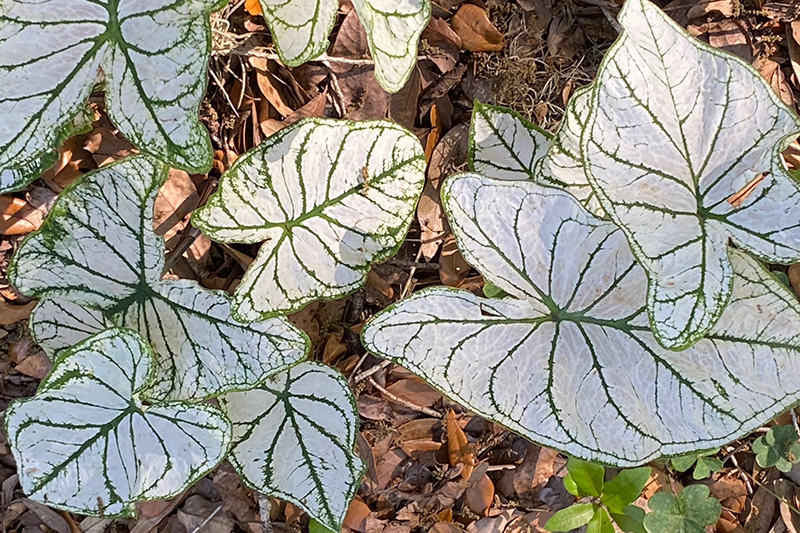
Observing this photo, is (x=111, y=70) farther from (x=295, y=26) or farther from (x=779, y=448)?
(x=779, y=448)

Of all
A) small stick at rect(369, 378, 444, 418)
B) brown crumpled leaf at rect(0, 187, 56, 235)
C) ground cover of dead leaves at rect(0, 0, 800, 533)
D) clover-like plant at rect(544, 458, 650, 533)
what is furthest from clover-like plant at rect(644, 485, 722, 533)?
brown crumpled leaf at rect(0, 187, 56, 235)

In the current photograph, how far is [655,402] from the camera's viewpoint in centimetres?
116

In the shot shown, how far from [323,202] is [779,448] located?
130 centimetres

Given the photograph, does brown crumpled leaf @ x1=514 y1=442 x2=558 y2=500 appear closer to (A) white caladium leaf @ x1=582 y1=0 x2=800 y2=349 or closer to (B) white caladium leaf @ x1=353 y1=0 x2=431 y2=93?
(A) white caladium leaf @ x1=582 y1=0 x2=800 y2=349

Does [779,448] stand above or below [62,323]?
below

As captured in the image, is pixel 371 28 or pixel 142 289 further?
pixel 142 289

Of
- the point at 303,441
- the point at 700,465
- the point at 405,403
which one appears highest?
the point at 303,441

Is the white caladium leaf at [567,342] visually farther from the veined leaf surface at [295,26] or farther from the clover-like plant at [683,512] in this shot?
the clover-like plant at [683,512]

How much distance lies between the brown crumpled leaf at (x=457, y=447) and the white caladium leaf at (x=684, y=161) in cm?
94

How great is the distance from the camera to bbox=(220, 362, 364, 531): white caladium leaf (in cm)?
138

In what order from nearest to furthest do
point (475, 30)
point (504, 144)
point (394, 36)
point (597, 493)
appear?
point (394, 36) < point (504, 144) < point (597, 493) < point (475, 30)

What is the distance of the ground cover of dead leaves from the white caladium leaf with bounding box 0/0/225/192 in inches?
23.1

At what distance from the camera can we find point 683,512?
5.47 feet

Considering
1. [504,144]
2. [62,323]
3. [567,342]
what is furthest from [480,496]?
[62,323]
